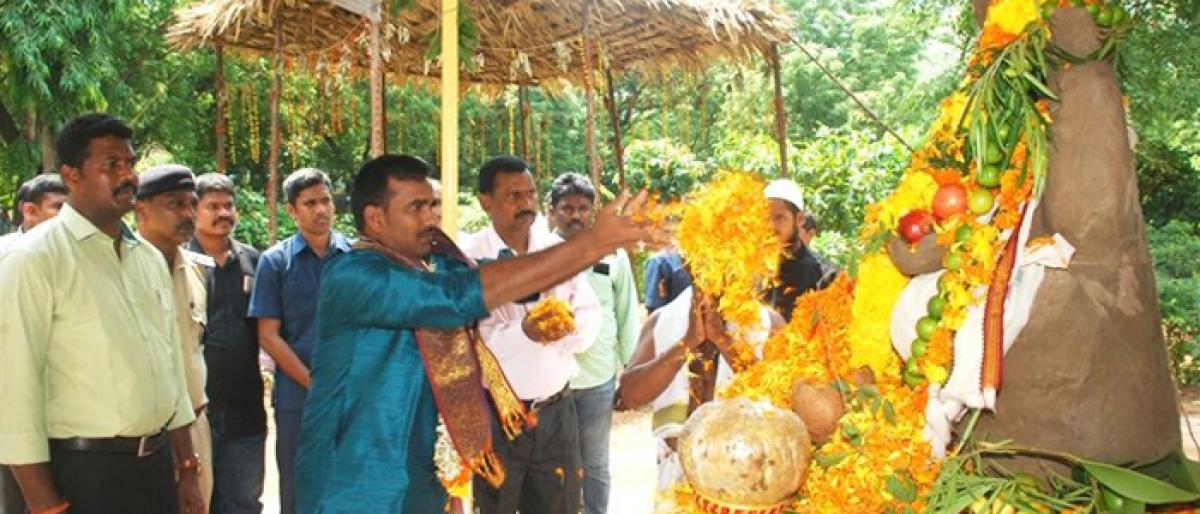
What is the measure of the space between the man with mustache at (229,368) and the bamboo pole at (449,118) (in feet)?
6.44

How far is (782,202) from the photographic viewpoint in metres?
5.04

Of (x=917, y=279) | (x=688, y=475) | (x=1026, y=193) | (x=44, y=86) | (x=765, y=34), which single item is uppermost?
(x=44, y=86)

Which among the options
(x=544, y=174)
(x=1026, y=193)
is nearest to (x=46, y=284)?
(x=1026, y=193)

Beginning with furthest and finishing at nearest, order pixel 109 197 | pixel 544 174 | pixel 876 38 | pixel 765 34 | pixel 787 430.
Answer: pixel 876 38 → pixel 544 174 → pixel 765 34 → pixel 109 197 → pixel 787 430

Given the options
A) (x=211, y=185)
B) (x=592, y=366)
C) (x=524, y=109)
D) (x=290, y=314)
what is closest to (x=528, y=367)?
(x=592, y=366)

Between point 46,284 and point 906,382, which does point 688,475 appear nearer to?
point 906,382

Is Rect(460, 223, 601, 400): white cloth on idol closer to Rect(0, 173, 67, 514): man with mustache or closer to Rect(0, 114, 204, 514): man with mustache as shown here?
Rect(0, 114, 204, 514): man with mustache

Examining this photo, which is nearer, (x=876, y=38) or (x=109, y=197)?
(x=109, y=197)

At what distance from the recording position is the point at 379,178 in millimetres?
3055

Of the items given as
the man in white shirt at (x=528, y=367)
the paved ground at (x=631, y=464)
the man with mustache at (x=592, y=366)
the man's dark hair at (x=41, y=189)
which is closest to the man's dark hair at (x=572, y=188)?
the man with mustache at (x=592, y=366)

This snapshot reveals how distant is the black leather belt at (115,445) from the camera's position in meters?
3.17

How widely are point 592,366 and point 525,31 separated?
215cm

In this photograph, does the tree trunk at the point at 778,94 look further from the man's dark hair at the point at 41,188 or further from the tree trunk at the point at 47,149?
the tree trunk at the point at 47,149

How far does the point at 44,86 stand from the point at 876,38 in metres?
17.9
